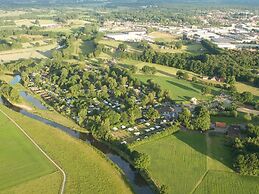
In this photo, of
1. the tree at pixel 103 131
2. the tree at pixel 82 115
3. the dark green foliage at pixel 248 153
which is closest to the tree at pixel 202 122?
the dark green foliage at pixel 248 153

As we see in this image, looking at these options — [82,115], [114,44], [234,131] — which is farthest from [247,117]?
[114,44]

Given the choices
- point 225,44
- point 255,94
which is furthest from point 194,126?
point 225,44

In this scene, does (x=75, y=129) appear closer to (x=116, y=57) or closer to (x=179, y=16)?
(x=116, y=57)

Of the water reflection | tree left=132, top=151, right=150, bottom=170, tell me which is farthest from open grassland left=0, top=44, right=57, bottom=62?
tree left=132, top=151, right=150, bottom=170

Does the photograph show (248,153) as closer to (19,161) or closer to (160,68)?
(19,161)

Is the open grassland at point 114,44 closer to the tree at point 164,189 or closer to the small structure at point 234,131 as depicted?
the small structure at point 234,131

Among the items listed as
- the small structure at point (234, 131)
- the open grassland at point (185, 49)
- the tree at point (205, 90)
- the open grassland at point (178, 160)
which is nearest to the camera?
the open grassland at point (178, 160)
